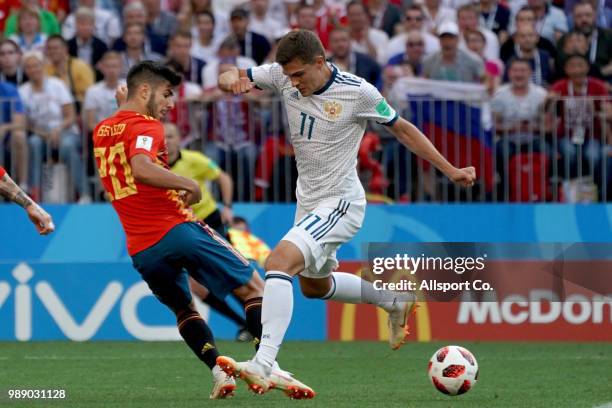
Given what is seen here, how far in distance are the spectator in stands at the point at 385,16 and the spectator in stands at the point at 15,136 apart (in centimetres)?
488

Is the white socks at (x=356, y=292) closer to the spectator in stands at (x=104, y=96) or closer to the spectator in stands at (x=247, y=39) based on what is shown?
the spectator in stands at (x=104, y=96)

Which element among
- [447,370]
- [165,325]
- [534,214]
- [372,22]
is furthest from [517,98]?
[447,370]

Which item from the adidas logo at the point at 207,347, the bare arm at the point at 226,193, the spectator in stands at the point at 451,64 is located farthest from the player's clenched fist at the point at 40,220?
the spectator in stands at the point at 451,64

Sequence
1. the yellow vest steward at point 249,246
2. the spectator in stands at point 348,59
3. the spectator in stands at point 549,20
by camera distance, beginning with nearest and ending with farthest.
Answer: the yellow vest steward at point 249,246
the spectator in stands at point 348,59
the spectator in stands at point 549,20

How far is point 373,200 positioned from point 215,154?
1.87 meters

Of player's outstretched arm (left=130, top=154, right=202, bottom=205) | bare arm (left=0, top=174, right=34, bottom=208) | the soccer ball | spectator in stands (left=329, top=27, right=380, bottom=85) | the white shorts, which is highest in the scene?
spectator in stands (left=329, top=27, right=380, bottom=85)

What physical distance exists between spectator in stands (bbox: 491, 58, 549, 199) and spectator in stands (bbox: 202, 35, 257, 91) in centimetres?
300

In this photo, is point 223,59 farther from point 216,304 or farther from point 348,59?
point 216,304

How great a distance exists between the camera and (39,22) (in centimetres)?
1741

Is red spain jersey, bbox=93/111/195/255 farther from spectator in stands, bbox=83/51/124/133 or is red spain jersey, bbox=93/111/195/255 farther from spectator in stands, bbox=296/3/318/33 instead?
spectator in stands, bbox=296/3/318/33

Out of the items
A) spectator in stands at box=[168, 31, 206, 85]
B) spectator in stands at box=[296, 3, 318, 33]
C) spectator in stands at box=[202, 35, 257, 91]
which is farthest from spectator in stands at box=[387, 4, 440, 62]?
spectator in stands at box=[168, 31, 206, 85]

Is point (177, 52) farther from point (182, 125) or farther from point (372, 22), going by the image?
point (372, 22)

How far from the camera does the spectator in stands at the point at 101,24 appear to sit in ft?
57.8

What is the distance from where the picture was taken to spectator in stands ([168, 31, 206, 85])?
640 inches
